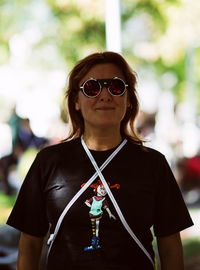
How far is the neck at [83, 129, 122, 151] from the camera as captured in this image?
63.6 inches

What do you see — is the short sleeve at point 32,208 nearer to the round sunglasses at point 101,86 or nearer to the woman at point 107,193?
the woman at point 107,193

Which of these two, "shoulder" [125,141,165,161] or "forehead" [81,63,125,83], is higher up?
"forehead" [81,63,125,83]

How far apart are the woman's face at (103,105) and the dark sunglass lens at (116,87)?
0.01 meters

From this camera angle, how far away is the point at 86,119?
5.37ft

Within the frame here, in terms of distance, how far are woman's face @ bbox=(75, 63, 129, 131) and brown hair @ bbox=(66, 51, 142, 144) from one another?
0.03 metres

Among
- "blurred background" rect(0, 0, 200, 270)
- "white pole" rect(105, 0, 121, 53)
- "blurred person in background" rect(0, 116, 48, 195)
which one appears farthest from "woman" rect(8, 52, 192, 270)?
"blurred person in background" rect(0, 116, 48, 195)

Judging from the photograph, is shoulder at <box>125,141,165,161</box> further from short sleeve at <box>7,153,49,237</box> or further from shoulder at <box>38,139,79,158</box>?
short sleeve at <box>7,153,49,237</box>

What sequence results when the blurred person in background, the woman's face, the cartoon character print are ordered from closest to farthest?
1. the cartoon character print
2. the woman's face
3. the blurred person in background

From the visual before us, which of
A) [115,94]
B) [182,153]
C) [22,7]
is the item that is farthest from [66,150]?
[22,7]

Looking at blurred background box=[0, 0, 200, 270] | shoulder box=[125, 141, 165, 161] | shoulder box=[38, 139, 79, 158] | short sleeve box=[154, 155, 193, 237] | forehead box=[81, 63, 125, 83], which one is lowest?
short sleeve box=[154, 155, 193, 237]

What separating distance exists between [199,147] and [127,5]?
99.8 inches

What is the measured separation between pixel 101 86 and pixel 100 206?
1.35 feet

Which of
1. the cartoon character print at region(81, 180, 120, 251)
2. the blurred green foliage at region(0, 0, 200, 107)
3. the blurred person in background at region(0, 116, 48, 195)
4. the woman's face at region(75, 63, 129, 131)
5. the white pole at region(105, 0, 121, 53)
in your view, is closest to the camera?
the cartoon character print at region(81, 180, 120, 251)

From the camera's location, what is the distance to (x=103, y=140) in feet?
5.31
